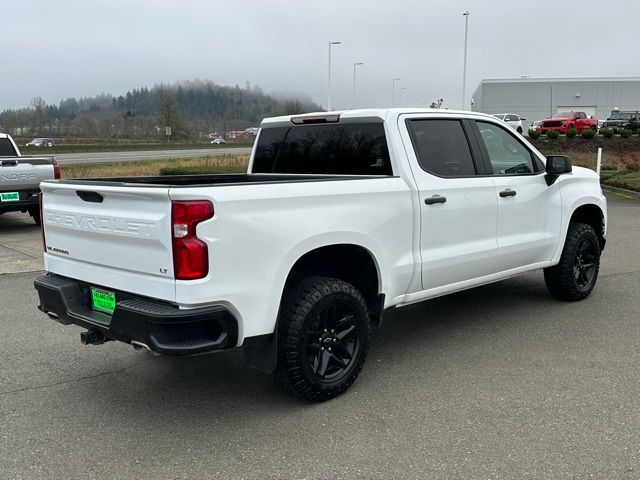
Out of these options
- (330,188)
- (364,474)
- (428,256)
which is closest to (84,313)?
(330,188)

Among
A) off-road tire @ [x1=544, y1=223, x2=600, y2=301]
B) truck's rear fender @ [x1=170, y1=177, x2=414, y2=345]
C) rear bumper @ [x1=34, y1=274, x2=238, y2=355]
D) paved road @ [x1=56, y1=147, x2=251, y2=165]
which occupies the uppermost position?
truck's rear fender @ [x1=170, y1=177, x2=414, y2=345]

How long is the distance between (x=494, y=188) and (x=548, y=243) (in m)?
1.04

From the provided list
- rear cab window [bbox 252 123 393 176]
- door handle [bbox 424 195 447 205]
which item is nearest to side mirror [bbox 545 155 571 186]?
door handle [bbox 424 195 447 205]

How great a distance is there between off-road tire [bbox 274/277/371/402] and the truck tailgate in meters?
0.78

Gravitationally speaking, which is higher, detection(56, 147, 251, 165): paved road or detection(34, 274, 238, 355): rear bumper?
detection(34, 274, 238, 355): rear bumper

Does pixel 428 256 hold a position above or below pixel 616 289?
above

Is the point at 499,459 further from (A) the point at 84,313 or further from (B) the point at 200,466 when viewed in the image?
(A) the point at 84,313

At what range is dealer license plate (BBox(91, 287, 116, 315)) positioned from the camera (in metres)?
3.67

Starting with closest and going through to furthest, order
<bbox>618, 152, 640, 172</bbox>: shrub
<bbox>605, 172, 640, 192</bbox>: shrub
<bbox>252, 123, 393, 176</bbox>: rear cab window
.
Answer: <bbox>252, 123, 393, 176</bbox>: rear cab window < <bbox>605, 172, 640, 192</bbox>: shrub < <bbox>618, 152, 640, 172</bbox>: shrub

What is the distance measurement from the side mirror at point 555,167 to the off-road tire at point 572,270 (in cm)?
76

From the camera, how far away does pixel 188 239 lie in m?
3.23

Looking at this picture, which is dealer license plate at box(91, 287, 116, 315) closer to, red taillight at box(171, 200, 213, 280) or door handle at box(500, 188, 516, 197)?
red taillight at box(171, 200, 213, 280)

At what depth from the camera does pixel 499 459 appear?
3240 millimetres

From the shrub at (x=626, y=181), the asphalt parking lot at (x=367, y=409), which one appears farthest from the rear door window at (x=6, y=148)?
the shrub at (x=626, y=181)
